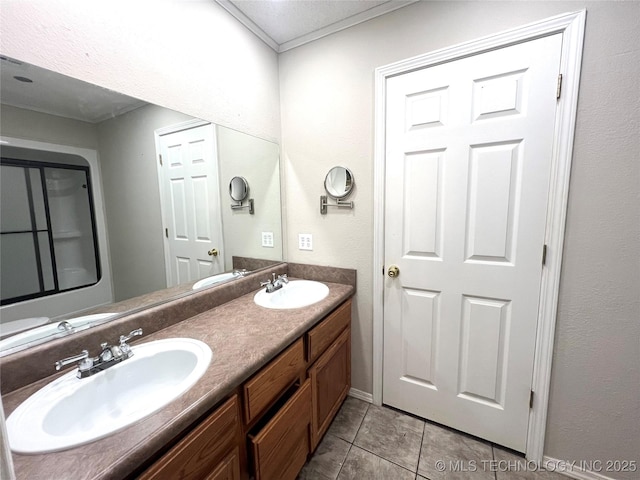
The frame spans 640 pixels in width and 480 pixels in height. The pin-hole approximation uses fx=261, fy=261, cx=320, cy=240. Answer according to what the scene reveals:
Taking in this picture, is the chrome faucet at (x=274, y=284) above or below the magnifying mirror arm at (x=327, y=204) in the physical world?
below

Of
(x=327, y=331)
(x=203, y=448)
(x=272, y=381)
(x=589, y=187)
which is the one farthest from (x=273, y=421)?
(x=589, y=187)

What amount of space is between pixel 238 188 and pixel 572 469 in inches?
89.9

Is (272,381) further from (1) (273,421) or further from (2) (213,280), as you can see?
(2) (213,280)

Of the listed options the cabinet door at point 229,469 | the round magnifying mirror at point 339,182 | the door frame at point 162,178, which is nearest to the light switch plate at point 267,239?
the round magnifying mirror at point 339,182

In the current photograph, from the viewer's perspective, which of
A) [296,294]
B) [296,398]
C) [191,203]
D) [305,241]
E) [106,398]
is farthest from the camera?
[305,241]

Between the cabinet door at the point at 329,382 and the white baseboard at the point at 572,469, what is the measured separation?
1.06 meters

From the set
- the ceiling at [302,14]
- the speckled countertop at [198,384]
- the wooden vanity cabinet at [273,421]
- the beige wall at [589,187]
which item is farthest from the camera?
the ceiling at [302,14]

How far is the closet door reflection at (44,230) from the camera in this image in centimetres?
80

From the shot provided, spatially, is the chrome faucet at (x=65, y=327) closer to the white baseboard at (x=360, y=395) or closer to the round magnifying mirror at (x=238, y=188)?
the round magnifying mirror at (x=238, y=188)

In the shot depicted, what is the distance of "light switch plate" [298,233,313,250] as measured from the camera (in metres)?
1.84

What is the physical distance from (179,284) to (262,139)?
41.1 inches

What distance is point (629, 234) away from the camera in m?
1.09

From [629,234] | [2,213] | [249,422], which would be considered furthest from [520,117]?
[2,213]

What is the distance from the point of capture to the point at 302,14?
58.8 inches
